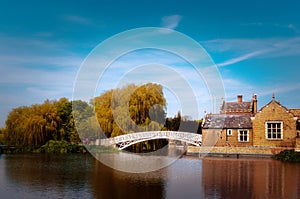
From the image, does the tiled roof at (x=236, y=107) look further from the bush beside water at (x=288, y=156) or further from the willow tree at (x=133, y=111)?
the bush beside water at (x=288, y=156)

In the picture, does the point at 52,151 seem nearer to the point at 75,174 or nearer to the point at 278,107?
the point at 75,174

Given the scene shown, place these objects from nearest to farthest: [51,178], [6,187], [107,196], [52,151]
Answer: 1. [107,196]
2. [6,187]
3. [51,178]
4. [52,151]

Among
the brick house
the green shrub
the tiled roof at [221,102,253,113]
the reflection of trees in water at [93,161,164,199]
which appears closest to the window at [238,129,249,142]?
the brick house

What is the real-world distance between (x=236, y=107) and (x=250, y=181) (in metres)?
22.7

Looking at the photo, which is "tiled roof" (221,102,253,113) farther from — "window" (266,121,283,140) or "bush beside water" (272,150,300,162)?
"bush beside water" (272,150,300,162)

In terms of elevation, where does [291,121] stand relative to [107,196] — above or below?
above

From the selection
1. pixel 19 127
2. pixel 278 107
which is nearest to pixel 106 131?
pixel 19 127

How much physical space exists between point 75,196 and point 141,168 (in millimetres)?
8236

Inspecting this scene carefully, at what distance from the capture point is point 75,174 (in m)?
17.0

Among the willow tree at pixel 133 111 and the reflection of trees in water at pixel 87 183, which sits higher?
the willow tree at pixel 133 111

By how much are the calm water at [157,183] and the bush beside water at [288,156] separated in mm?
4569

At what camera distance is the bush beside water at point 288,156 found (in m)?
23.7

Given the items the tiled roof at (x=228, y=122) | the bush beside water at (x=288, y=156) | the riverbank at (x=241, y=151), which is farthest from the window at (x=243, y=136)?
the bush beside water at (x=288, y=156)

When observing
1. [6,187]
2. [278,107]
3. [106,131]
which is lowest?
[6,187]
